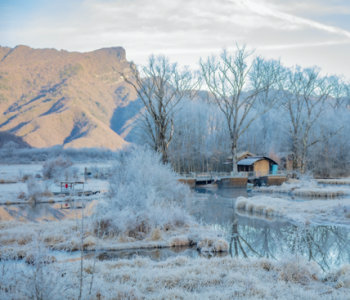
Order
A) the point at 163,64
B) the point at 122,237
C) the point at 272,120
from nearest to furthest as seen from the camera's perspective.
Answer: the point at 122,237 < the point at 163,64 < the point at 272,120

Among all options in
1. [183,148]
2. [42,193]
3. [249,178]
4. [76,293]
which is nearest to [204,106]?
[183,148]

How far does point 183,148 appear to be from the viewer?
125ft

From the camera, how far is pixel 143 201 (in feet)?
37.9

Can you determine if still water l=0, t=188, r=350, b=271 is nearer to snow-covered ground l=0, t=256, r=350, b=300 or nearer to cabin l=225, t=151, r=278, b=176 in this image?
snow-covered ground l=0, t=256, r=350, b=300

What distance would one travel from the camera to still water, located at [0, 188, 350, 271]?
8545 mm

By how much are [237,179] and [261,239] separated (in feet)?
58.6

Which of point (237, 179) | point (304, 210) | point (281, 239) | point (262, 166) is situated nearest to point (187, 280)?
point (281, 239)

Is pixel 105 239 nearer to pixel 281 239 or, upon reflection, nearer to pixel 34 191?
pixel 281 239

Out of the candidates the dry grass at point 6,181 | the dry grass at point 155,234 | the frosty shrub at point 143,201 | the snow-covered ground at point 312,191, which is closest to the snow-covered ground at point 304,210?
the frosty shrub at point 143,201

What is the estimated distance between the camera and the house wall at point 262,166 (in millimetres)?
32281

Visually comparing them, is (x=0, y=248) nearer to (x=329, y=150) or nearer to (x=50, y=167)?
(x=50, y=167)

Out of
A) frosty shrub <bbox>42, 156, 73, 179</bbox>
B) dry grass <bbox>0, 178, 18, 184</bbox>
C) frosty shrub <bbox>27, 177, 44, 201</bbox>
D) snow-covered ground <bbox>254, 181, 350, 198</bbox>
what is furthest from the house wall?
dry grass <bbox>0, 178, 18, 184</bbox>

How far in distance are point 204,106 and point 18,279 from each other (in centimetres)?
4168

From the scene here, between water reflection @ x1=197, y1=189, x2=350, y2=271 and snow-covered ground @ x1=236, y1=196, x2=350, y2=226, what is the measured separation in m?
0.96
